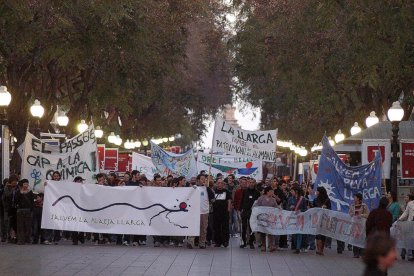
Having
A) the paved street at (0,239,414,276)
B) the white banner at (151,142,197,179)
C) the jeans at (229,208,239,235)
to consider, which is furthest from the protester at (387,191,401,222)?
the white banner at (151,142,197,179)

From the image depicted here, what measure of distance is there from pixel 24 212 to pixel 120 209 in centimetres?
222

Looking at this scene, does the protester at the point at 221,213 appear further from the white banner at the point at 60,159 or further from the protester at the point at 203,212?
the white banner at the point at 60,159

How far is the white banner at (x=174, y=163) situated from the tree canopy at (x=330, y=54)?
485cm

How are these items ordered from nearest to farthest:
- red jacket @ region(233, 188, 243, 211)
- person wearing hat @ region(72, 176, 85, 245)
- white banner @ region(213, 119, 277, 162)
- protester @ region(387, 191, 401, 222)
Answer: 1. protester @ region(387, 191, 401, 222)
2. person wearing hat @ region(72, 176, 85, 245)
3. red jacket @ region(233, 188, 243, 211)
4. white banner @ region(213, 119, 277, 162)

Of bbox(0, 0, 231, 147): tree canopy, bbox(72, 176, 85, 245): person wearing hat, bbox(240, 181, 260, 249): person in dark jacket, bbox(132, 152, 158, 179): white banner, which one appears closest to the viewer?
bbox(0, 0, 231, 147): tree canopy

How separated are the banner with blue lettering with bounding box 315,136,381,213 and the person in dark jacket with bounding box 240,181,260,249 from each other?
175 cm

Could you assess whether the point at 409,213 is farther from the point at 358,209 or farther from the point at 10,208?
the point at 10,208

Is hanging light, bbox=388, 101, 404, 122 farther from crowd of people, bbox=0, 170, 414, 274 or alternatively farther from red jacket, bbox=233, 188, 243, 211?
red jacket, bbox=233, 188, 243, 211

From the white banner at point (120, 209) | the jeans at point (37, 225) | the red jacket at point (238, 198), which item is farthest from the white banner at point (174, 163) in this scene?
the jeans at point (37, 225)

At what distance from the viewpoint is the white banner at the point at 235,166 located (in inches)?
1614

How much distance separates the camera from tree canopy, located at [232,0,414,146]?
70.6 ft

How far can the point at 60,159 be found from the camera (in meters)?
27.7

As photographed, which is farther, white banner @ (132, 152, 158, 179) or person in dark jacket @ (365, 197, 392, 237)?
white banner @ (132, 152, 158, 179)

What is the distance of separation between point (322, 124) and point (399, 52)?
33.0 m
